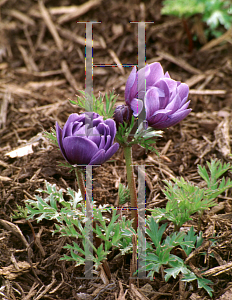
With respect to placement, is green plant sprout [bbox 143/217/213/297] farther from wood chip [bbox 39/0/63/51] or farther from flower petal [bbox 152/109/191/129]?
wood chip [bbox 39/0/63/51]

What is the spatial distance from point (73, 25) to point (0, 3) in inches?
42.9

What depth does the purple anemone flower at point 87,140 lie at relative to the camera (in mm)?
1604

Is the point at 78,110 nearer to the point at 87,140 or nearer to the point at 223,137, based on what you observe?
the point at 223,137

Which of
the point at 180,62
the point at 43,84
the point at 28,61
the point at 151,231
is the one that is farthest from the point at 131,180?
the point at 28,61

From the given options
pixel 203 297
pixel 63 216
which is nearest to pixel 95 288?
pixel 63 216

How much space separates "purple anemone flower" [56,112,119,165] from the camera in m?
1.60

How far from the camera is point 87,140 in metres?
1.59

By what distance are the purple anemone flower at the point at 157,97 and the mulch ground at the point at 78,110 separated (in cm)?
76

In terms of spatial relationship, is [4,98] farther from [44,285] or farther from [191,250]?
[191,250]

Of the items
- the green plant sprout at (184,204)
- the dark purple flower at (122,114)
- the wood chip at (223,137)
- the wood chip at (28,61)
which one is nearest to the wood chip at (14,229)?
the green plant sprout at (184,204)

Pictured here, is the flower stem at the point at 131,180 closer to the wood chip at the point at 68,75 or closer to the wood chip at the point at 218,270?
the wood chip at the point at 218,270

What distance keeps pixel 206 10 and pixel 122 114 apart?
267 cm

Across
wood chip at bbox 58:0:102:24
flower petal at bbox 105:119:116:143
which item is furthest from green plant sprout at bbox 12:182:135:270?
wood chip at bbox 58:0:102:24

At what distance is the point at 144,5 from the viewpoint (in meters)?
4.32
